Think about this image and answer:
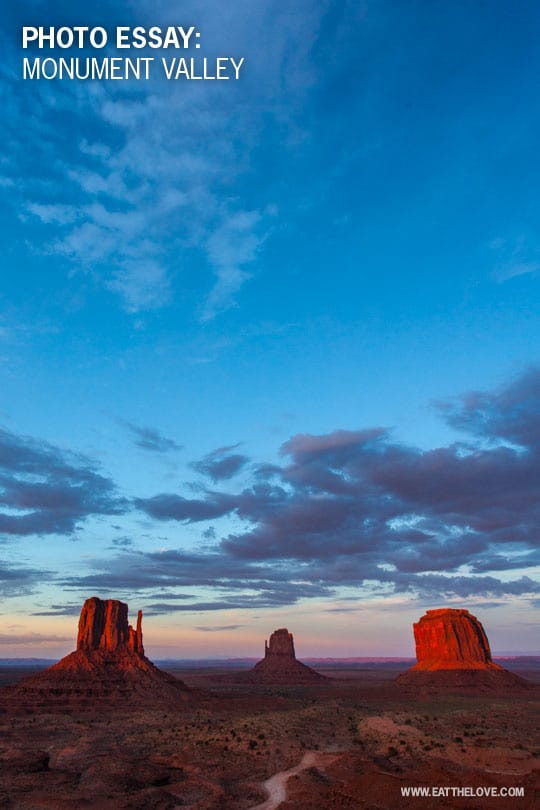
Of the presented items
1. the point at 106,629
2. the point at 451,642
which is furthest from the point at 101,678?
the point at 451,642

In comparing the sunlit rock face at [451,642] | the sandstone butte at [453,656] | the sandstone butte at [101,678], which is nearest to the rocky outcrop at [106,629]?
the sandstone butte at [101,678]

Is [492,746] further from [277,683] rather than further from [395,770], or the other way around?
[277,683]

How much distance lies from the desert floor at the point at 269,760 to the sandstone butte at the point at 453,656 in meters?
48.7

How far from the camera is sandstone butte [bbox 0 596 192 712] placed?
94.9m

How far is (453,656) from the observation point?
139 meters

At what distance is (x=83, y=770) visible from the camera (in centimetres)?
4628

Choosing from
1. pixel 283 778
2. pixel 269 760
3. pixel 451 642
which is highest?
pixel 283 778

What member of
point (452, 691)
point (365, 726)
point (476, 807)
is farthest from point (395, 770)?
point (452, 691)

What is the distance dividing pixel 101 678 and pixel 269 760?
70.2 metres

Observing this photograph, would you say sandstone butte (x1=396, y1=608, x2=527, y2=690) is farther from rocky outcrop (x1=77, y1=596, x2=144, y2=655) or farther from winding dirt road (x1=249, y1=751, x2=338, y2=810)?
winding dirt road (x1=249, y1=751, x2=338, y2=810)

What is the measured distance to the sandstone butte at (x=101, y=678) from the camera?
311ft

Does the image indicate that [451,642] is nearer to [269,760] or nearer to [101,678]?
[101,678]

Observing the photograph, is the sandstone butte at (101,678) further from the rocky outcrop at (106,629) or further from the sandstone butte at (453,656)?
the sandstone butte at (453,656)

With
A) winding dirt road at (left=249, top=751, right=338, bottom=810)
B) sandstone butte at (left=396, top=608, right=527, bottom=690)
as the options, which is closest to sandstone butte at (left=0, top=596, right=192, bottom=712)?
winding dirt road at (left=249, top=751, right=338, bottom=810)
